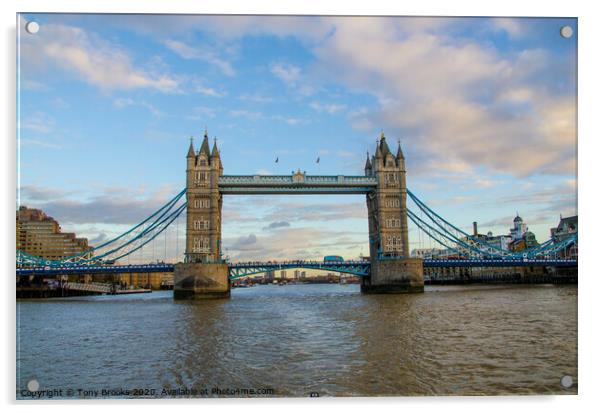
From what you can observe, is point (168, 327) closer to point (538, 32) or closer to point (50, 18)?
point (50, 18)

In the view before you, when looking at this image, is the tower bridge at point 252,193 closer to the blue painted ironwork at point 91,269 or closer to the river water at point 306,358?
the blue painted ironwork at point 91,269

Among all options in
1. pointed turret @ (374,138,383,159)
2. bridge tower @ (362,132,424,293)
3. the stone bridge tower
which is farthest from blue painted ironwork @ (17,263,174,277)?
pointed turret @ (374,138,383,159)

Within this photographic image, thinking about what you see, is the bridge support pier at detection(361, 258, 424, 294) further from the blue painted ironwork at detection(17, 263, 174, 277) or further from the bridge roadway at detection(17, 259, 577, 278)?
the blue painted ironwork at detection(17, 263, 174, 277)

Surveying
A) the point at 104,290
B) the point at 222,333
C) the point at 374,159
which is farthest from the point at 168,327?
the point at 104,290

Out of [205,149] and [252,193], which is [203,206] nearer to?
[252,193]

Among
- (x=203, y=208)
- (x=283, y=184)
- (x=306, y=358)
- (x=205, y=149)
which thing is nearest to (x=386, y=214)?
(x=283, y=184)

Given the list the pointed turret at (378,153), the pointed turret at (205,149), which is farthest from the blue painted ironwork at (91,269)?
the pointed turret at (378,153)
